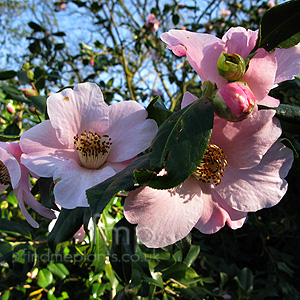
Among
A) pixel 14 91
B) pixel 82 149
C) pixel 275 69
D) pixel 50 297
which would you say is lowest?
pixel 50 297

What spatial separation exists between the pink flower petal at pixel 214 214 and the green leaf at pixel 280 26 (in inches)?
11.7

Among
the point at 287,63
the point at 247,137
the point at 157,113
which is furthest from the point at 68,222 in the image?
the point at 287,63

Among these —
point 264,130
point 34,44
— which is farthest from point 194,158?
point 34,44

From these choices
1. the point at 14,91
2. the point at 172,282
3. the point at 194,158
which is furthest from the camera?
the point at 14,91

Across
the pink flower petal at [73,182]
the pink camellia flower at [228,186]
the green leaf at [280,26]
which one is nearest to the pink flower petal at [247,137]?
the pink camellia flower at [228,186]

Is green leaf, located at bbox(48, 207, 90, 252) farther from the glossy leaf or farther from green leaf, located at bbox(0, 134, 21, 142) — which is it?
the glossy leaf

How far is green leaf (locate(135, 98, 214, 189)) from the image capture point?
1.24 feet

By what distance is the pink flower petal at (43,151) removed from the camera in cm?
54

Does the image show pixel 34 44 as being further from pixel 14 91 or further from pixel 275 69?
pixel 275 69

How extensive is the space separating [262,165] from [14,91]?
1490mm

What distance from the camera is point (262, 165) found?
0.53 m

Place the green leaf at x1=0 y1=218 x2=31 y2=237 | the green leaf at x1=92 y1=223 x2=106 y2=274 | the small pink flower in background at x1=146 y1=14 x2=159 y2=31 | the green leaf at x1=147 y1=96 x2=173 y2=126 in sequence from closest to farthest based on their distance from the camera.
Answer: the green leaf at x1=147 y1=96 x2=173 y2=126 → the green leaf at x1=92 y1=223 x2=106 y2=274 → the green leaf at x1=0 y1=218 x2=31 y2=237 → the small pink flower in background at x1=146 y1=14 x2=159 y2=31

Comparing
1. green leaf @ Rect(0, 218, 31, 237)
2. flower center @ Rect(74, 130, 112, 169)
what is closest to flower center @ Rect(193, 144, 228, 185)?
flower center @ Rect(74, 130, 112, 169)

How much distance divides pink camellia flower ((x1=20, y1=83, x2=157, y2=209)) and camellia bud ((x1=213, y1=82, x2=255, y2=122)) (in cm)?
17
